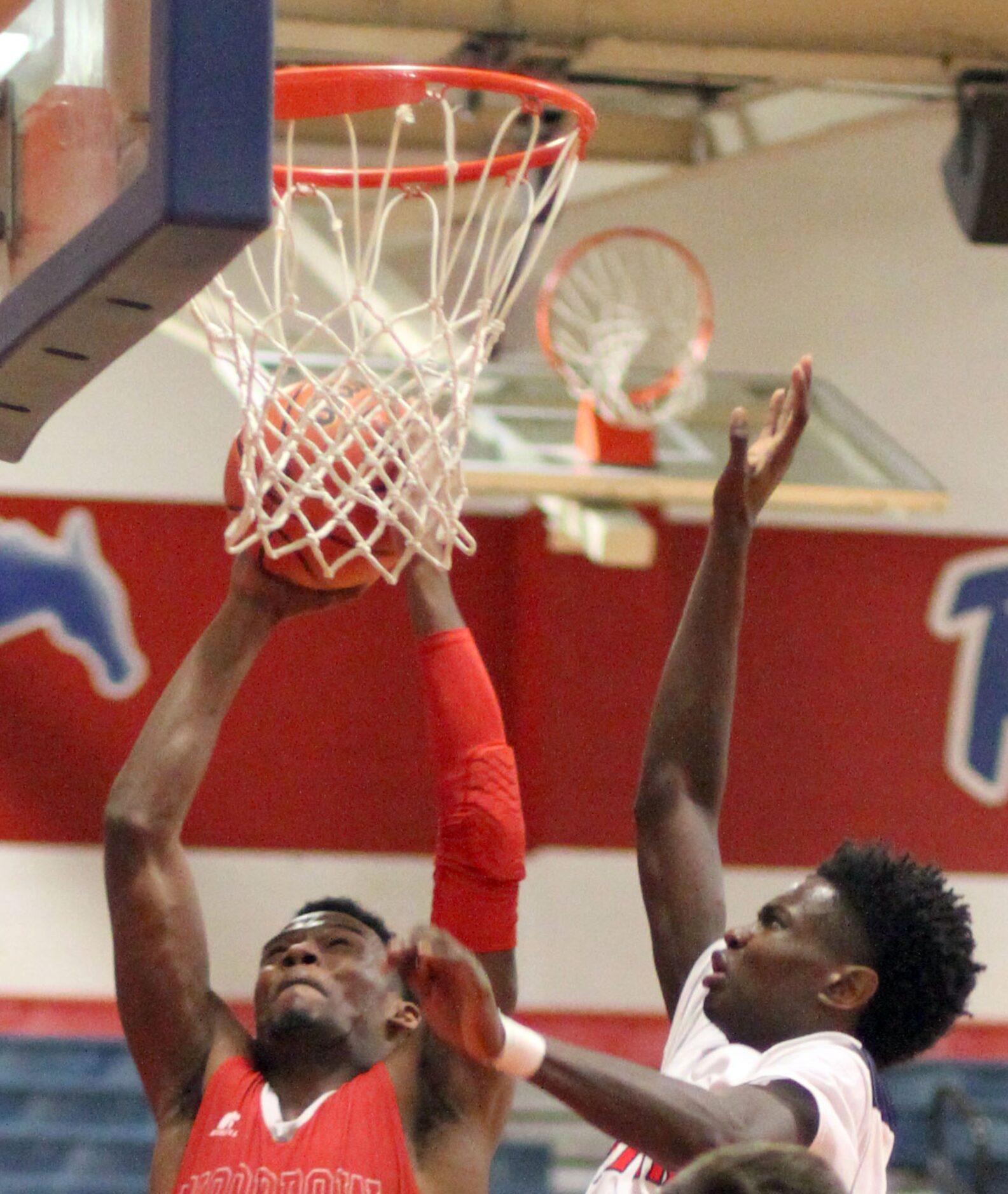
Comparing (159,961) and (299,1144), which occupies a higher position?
(159,961)

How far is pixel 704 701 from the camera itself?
2445mm

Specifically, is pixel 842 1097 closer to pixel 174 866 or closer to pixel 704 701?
pixel 704 701

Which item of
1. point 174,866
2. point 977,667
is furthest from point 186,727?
point 977,667

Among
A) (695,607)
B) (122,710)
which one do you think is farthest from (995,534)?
(695,607)

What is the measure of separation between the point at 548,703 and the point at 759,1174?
4960mm

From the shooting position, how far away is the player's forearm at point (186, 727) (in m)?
2.20

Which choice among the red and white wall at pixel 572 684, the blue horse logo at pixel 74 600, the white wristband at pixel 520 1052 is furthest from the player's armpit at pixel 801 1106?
the blue horse logo at pixel 74 600

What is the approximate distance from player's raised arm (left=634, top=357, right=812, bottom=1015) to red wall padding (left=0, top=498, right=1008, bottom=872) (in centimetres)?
372

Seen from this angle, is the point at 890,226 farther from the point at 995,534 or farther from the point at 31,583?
the point at 31,583

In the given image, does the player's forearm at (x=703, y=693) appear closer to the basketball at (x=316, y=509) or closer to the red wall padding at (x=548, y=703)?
the basketball at (x=316, y=509)

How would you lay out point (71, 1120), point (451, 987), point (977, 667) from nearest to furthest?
point (451, 987) < point (71, 1120) < point (977, 667)

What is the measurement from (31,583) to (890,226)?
3.43 m

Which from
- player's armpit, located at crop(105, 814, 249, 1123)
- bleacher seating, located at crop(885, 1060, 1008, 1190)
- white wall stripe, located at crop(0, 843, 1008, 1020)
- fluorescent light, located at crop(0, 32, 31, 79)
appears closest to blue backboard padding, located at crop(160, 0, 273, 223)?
fluorescent light, located at crop(0, 32, 31, 79)

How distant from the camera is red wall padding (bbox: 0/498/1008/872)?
6.21 m
